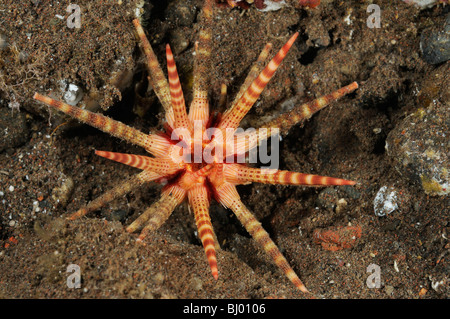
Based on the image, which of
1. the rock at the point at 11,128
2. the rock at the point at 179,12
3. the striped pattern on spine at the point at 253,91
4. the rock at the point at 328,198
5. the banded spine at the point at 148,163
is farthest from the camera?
the rock at the point at 179,12

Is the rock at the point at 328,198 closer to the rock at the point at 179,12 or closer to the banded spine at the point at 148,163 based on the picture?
the banded spine at the point at 148,163

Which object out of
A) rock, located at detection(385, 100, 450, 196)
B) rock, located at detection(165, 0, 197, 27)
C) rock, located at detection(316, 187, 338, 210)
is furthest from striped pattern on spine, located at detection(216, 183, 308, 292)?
rock, located at detection(165, 0, 197, 27)

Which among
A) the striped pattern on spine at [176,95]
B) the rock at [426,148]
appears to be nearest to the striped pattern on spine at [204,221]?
the striped pattern on spine at [176,95]

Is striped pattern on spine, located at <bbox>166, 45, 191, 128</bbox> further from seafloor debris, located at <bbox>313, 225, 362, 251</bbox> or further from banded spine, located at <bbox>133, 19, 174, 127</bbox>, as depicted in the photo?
seafloor debris, located at <bbox>313, 225, 362, 251</bbox>

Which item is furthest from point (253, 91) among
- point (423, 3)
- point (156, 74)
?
point (423, 3)
